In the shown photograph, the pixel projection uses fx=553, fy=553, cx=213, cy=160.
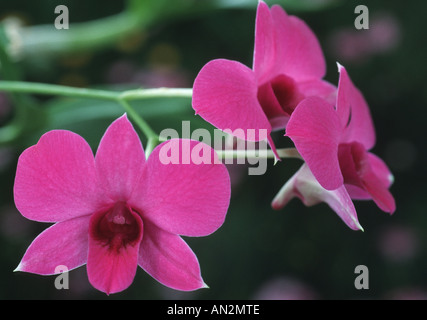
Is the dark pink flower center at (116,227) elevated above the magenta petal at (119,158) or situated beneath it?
situated beneath

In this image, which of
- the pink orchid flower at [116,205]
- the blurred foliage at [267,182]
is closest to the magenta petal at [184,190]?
the pink orchid flower at [116,205]

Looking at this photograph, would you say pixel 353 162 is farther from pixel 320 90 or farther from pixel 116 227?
pixel 116 227

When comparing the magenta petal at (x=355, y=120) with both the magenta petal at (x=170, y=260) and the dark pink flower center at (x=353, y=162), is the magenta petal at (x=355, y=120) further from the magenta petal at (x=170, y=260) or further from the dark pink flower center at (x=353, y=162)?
the magenta petal at (x=170, y=260)

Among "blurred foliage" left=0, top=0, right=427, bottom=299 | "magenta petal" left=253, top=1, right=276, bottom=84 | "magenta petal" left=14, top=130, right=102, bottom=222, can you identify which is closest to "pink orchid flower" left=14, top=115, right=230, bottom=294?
"magenta petal" left=14, top=130, right=102, bottom=222

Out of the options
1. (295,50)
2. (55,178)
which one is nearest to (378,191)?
(295,50)

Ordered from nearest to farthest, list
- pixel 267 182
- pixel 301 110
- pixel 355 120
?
pixel 301 110 < pixel 355 120 < pixel 267 182

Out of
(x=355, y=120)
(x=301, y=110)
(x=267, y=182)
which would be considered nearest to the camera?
(x=301, y=110)
